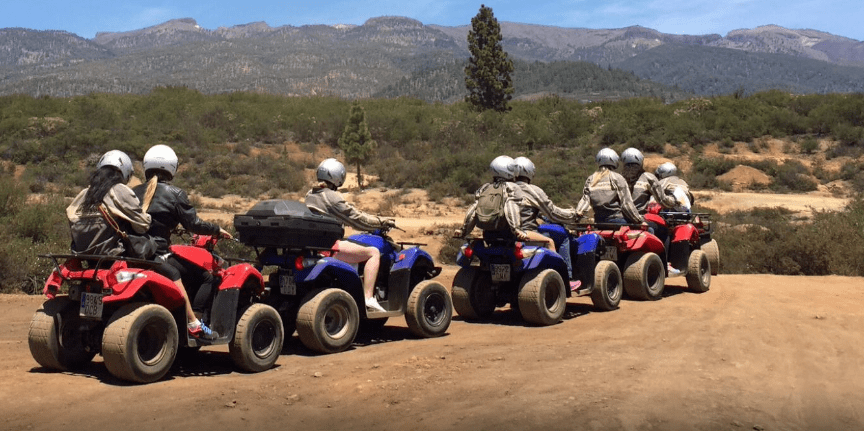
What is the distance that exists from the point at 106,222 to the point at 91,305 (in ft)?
2.23

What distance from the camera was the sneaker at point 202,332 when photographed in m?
7.33

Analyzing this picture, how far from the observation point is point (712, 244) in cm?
1522

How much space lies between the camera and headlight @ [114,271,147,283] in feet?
22.3

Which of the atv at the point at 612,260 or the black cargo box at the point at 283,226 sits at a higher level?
the black cargo box at the point at 283,226

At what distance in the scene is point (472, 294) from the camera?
429 inches

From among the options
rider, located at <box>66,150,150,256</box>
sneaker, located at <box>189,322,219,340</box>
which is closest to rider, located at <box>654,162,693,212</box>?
sneaker, located at <box>189,322,219,340</box>

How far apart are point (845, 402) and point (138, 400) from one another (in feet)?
17.7

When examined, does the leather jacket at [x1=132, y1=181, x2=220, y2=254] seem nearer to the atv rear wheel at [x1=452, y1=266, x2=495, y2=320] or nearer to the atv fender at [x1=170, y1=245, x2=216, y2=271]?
the atv fender at [x1=170, y1=245, x2=216, y2=271]

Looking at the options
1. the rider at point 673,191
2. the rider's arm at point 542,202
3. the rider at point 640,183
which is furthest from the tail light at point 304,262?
the rider at point 673,191

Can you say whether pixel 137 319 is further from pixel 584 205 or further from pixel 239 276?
pixel 584 205

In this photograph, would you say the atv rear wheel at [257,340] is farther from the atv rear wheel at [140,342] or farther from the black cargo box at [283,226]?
the black cargo box at [283,226]

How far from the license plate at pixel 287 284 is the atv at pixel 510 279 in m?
2.78

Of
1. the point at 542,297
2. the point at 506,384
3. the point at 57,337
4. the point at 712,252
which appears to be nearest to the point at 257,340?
the point at 57,337

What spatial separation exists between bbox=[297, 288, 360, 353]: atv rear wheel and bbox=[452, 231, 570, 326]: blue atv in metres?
2.25
